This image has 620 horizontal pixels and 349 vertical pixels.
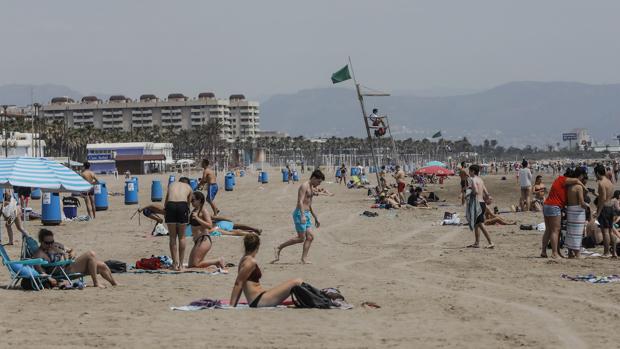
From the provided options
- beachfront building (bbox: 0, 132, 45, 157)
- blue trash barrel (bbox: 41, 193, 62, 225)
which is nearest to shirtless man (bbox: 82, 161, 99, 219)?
blue trash barrel (bbox: 41, 193, 62, 225)

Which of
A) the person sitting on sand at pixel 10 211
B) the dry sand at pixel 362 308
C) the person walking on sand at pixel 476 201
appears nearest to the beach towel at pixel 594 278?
the dry sand at pixel 362 308

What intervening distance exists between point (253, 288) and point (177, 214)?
10.6 ft

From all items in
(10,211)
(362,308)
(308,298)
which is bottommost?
(362,308)

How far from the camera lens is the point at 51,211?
69.9 ft

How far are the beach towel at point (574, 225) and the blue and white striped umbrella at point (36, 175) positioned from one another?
7154 mm

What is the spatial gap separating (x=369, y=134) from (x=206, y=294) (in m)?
19.3

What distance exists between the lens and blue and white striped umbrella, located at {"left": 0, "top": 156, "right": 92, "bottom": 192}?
504 inches

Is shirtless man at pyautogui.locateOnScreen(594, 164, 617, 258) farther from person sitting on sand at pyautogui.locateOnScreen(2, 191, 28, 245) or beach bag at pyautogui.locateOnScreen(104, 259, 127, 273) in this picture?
person sitting on sand at pyautogui.locateOnScreen(2, 191, 28, 245)

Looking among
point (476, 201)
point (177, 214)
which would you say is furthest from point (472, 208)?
point (177, 214)

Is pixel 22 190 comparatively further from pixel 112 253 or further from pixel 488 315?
pixel 488 315

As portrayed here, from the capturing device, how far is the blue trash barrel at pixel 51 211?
2117 cm

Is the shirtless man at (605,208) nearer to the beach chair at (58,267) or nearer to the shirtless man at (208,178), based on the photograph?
the beach chair at (58,267)

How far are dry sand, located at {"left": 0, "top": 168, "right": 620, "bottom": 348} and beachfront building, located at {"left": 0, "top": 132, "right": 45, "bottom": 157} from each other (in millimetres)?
90053

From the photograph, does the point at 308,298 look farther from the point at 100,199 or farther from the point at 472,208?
the point at 100,199
